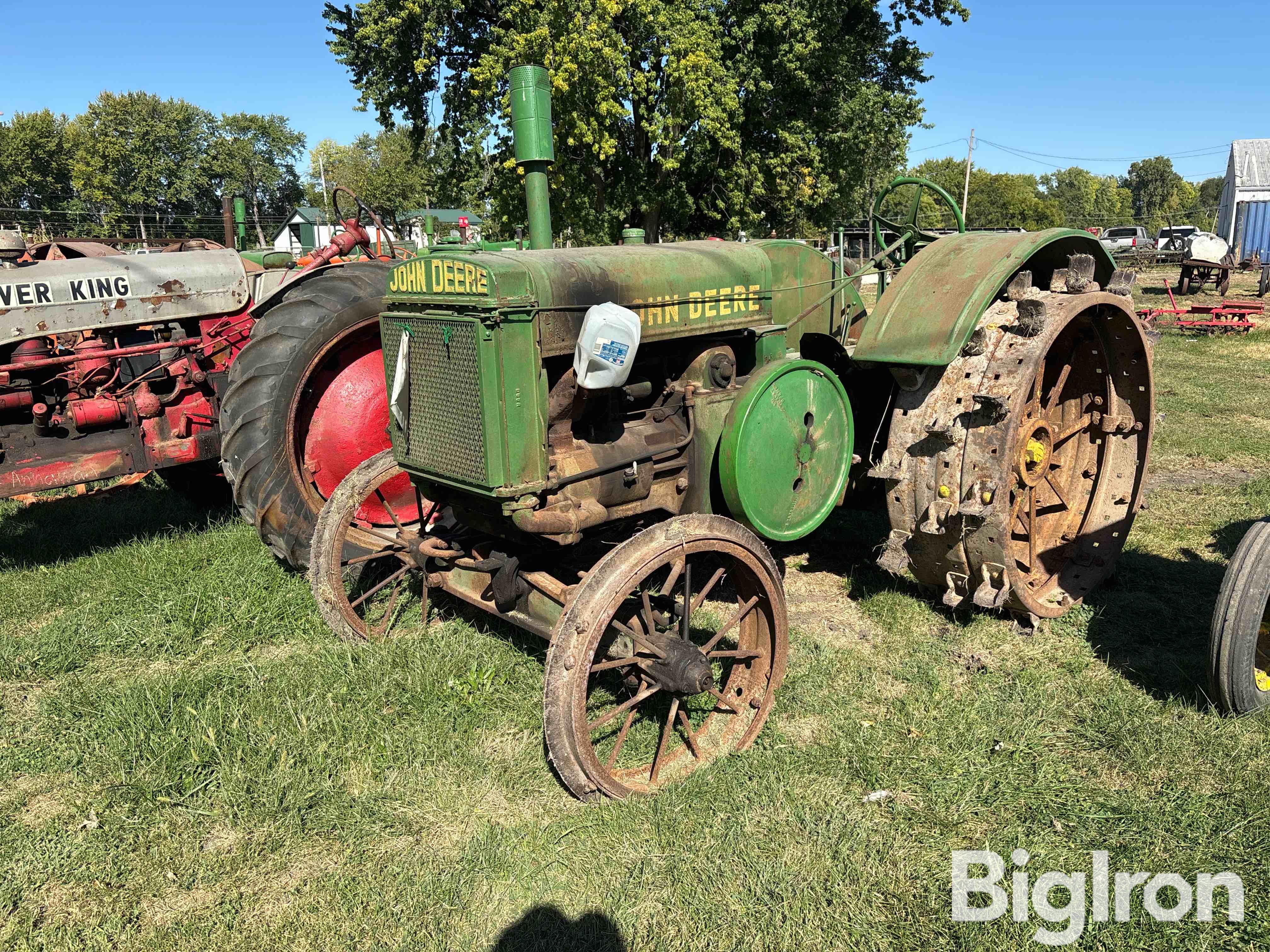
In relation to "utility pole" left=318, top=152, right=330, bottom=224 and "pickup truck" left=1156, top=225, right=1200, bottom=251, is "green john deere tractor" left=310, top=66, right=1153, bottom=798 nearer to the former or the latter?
"pickup truck" left=1156, top=225, right=1200, bottom=251

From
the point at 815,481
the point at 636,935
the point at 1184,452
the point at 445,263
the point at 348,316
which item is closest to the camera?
the point at 636,935

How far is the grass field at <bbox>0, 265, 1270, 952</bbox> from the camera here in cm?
239

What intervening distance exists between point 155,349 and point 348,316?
1613 millimetres

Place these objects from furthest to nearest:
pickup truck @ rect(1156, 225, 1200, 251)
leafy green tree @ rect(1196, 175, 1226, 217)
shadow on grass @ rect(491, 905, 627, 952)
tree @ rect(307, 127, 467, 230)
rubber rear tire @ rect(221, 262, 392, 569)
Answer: leafy green tree @ rect(1196, 175, 1226, 217) → pickup truck @ rect(1156, 225, 1200, 251) → tree @ rect(307, 127, 467, 230) → rubber rear tire @ rect(221, 262, 392, 569) → shadow on grass @ rect(491, 905, 627, 952)

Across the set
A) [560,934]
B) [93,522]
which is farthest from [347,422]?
[560,934]

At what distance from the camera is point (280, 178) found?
257ft

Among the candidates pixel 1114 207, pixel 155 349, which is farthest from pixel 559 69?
pixel 1114 207

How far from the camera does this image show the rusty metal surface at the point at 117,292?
15.8 feet

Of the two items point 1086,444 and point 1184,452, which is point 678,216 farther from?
point 1086,444

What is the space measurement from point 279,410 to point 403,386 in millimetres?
1341

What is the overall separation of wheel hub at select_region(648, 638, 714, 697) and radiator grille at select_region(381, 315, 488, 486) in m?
0.83

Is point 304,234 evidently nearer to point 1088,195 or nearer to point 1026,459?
point 1026,459

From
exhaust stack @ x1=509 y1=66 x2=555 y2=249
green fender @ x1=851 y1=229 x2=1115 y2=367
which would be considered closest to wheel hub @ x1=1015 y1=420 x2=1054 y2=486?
green fender @ x1=851 y1=229 x2=1115 y2=367

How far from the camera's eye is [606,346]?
275 centimetres
